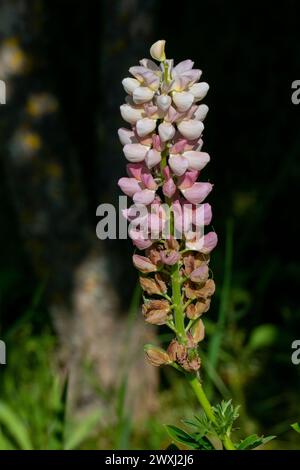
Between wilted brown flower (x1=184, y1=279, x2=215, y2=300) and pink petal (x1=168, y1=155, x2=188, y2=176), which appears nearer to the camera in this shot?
pink petal (x1=168, y1=155, x2=188, y2=176)

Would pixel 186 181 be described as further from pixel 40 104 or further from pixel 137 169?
pixel 40 104

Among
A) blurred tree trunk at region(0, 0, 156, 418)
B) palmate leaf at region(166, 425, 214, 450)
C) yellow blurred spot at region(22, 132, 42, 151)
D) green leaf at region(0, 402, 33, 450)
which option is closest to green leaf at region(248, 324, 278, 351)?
blurred tree trunk at region(0, 0, 156, 418)

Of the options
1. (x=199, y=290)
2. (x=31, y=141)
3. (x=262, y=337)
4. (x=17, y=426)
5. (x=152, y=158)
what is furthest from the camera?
(x=262, y=337)

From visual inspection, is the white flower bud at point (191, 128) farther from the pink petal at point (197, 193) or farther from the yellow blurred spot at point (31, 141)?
the yellow blurred spot at point (31, 141)

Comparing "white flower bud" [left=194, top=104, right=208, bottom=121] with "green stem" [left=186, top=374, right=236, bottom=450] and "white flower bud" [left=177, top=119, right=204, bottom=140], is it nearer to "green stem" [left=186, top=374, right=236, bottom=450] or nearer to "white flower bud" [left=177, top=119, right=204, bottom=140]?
"white flower bud" [left=177, top=119, right=204, bottom=140]

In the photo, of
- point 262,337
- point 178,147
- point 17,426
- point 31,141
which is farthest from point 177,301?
point 262,337

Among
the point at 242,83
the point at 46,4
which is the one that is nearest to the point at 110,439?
the point at 46,4
